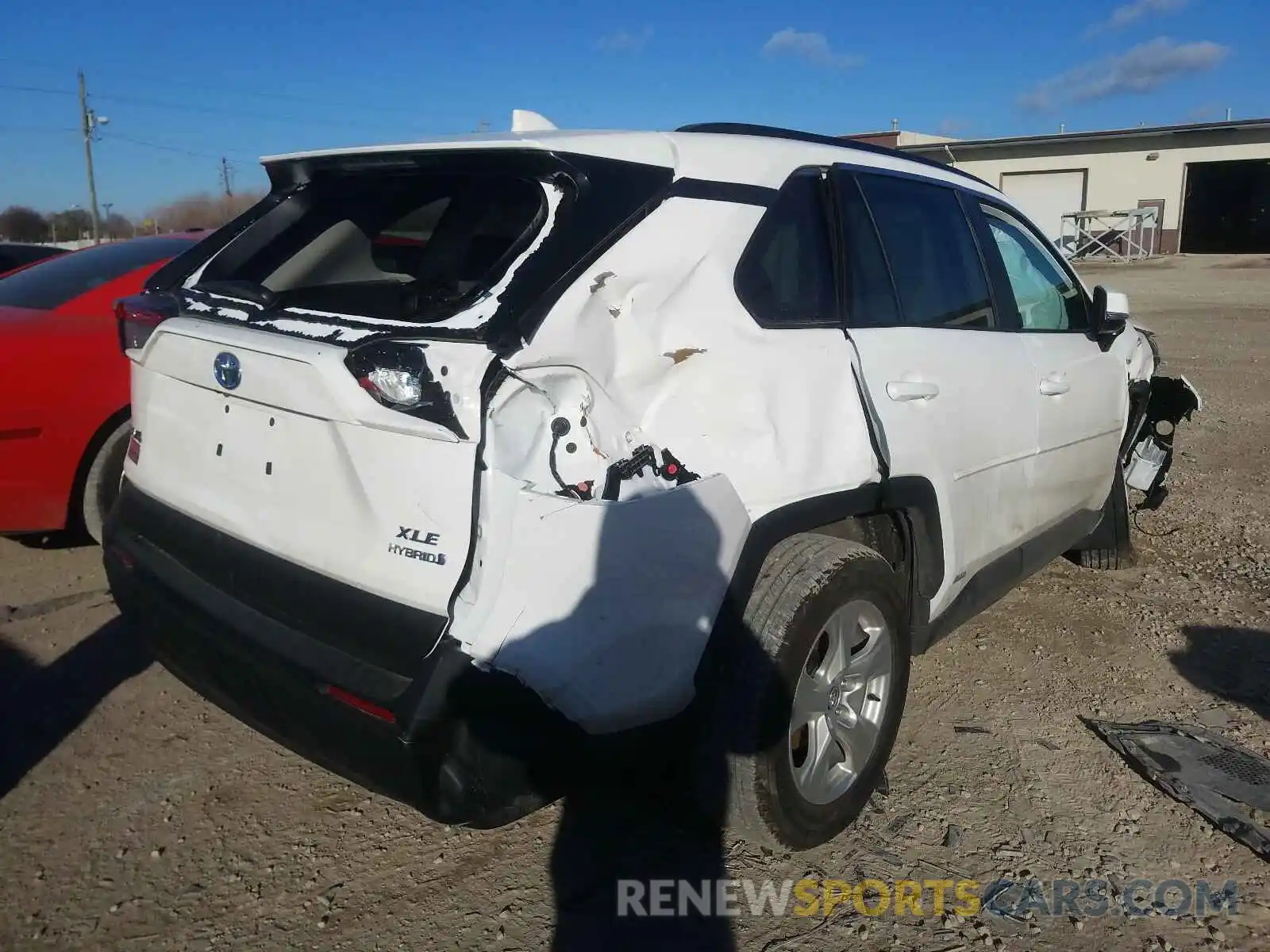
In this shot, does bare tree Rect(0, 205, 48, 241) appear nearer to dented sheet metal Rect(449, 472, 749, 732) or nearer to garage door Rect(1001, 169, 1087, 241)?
garage door Rect(1001, 169, 1087, 241)

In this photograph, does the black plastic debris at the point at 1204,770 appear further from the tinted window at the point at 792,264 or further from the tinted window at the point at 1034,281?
the tinted window at the point at 792,264

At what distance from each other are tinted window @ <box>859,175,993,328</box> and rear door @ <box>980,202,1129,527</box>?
0.72 feet

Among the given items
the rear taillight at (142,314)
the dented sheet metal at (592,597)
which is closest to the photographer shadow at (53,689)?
the rear taillight at (142,314)

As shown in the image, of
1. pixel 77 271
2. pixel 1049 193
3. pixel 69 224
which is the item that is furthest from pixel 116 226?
pixel 77 271

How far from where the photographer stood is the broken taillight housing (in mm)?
2059

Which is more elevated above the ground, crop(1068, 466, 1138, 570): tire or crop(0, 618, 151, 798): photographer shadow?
crop(1068, 466, 1138, 570): tire

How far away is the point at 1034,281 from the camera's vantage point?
159 inches

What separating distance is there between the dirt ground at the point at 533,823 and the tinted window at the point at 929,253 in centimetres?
143

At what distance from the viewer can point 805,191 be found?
286cm

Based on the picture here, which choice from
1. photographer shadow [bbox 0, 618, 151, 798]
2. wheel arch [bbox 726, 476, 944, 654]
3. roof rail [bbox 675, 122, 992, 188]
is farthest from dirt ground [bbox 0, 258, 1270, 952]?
roof rail [bbox 675, 122, 992, 188]

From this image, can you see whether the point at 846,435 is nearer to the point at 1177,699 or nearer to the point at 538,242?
the point at 538,242

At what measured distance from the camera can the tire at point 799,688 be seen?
8.02ft

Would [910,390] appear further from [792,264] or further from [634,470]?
[634,470]

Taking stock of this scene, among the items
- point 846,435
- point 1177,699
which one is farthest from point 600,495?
point 1177,699
